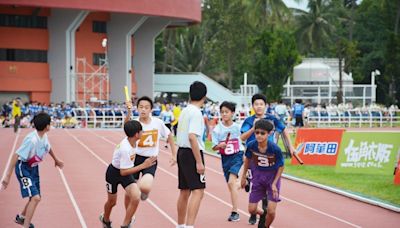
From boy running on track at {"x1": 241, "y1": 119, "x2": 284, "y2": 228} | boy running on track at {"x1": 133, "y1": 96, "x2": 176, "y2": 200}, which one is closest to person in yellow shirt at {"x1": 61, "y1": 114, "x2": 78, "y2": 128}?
boy running on track at {"x1": 133, "y1": 96, "x2": 176, "y2": 200}

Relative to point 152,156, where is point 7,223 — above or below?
below

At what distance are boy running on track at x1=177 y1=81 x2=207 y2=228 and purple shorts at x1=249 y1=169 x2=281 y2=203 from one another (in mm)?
777

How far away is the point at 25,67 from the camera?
54281mm

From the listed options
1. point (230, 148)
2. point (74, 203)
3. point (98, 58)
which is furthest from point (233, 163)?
point (98, 58)

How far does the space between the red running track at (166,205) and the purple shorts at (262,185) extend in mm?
1427

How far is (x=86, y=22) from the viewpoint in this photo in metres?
57.8

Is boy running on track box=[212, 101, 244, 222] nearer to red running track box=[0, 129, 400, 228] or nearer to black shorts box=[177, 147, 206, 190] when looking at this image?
red running track box=[0, 129, 400, 228]

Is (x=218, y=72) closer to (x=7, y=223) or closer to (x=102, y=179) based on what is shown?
(x=102, y=179)

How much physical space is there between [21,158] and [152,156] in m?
1.65

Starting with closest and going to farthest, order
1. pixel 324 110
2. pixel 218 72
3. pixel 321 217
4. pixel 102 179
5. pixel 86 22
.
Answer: pixel 321 217
pixel 102 179
pixel 324 110
pixel 86 22
pixel 218 72

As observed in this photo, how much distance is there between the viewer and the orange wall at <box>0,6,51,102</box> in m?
53.4

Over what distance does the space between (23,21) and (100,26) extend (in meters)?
6.05

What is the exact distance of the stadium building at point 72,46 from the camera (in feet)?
175

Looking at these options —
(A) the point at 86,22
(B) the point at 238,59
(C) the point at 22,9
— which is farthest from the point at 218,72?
(C) the point at 22,9
